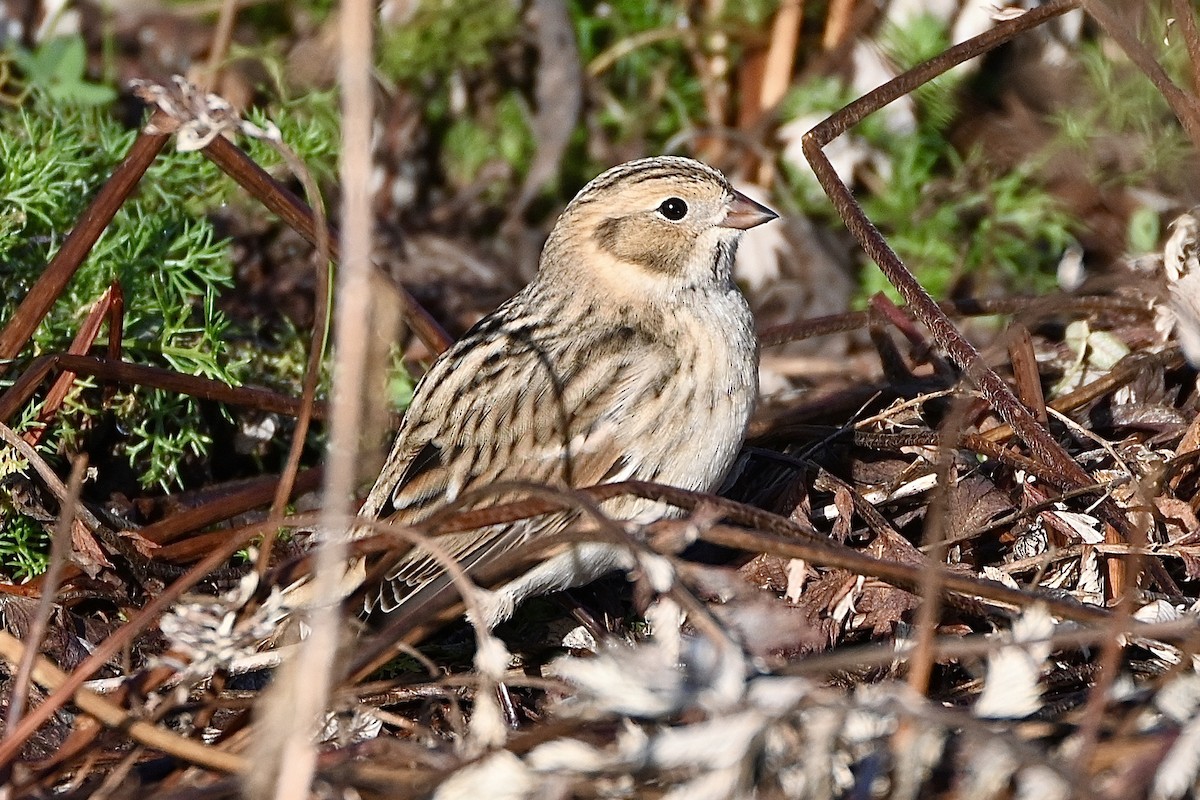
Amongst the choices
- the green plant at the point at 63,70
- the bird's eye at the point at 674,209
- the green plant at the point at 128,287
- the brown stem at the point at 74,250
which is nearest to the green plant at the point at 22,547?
the green plant at the point at 128,287

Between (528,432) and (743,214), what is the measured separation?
0.85 metres

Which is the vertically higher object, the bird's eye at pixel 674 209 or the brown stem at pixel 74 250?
the brown stem at pixel 74 250

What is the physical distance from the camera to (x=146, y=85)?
2953mm

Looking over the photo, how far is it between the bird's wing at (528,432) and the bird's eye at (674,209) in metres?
0.42

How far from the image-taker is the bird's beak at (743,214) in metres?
4.09

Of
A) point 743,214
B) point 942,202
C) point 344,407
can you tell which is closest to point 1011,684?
point 344,407

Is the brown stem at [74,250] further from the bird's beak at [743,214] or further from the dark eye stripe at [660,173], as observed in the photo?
the bird's beak at [743,214]

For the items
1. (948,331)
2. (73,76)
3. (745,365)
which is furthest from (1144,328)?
(73,76)

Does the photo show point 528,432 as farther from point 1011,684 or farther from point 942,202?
point 942,202

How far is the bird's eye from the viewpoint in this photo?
13.6ft

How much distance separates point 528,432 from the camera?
3.82 m

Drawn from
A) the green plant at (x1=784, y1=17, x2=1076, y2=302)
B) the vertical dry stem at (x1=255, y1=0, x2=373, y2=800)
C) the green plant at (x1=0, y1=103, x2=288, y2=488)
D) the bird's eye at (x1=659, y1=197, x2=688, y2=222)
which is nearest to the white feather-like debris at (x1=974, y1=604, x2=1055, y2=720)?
the vertical dry stem at (x1=255, y1=0, x2=373, y2=800)

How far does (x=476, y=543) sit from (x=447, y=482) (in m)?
0.19

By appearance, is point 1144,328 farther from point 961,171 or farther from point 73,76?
point 73,76
